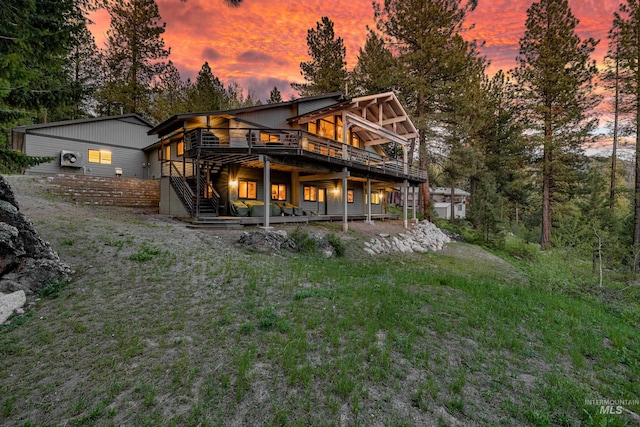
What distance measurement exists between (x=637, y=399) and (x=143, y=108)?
39106 millimetres

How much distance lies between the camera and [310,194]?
65.6 ft

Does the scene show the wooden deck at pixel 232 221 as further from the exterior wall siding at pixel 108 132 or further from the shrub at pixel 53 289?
the exterior wall siding at pixel 108 132

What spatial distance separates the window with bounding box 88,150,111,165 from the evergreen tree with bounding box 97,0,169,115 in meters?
8.88

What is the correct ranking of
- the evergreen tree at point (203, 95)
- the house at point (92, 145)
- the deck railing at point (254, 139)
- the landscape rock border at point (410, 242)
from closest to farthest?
1. the deck railing at point (254, 139)
2. the landscape rock border at point (410, 242)
3. the house at point (92, 145)
4. the evergreen tree at point (203, 95)

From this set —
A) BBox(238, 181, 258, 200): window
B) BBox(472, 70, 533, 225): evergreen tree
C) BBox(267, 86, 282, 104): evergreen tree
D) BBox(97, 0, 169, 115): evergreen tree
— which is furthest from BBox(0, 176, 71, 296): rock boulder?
BBox(267, 86, 282, 104): evergreen tree

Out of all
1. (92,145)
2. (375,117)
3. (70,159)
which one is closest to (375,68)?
(375,117)

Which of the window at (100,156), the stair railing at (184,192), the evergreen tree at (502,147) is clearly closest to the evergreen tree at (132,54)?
the window at (100,156)

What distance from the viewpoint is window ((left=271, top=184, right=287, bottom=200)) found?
58.9ft

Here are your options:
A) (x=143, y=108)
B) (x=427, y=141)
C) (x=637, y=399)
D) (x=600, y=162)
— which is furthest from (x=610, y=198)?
(x=143, y=108)

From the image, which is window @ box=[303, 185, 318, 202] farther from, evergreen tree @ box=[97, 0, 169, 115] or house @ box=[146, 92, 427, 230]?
evergreen tree @ box=[97, 0, 169, 115]

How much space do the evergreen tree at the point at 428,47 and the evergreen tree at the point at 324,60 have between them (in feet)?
28.2

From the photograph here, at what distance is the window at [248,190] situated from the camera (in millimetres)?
16375

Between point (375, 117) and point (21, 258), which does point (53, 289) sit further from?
point (375, 117)

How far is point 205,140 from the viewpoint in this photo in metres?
14.3
